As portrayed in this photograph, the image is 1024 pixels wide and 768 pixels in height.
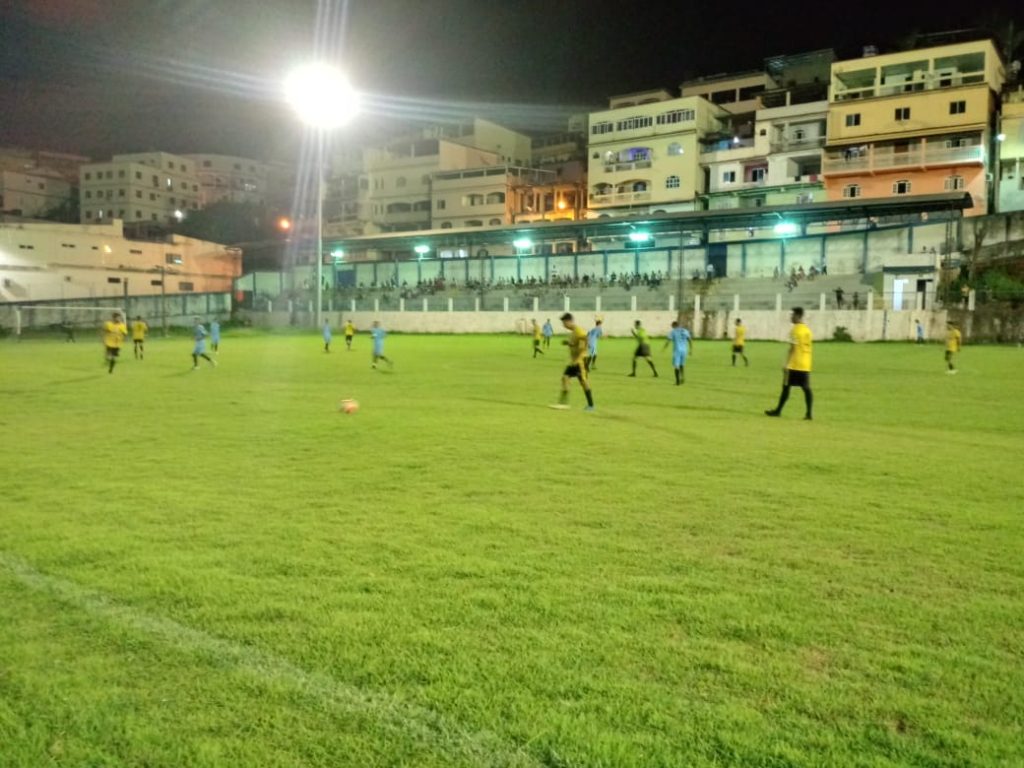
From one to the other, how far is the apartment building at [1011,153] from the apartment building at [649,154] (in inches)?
784

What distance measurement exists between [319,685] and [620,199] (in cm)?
6298

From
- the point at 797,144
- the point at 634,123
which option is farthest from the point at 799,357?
the point at 634,123

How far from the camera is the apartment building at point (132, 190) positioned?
76.5m

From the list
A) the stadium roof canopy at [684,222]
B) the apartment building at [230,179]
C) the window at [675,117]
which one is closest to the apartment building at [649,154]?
the window at [675,117]

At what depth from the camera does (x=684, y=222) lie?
5116 centimetres

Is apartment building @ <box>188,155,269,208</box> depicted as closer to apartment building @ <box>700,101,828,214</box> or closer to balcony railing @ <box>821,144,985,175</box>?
apartment building @ <box>700,101,828,214</box>

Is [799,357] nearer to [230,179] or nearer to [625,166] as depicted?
[625,166]

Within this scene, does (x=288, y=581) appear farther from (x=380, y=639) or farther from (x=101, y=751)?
(x=101, y=751)

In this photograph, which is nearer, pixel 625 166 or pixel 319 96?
pixel 319 96

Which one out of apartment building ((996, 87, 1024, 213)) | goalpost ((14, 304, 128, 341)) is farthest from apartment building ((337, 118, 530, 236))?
apartment building ((996, 87, 1024, 213))

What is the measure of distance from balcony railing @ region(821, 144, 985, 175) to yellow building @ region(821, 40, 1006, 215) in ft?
0.19

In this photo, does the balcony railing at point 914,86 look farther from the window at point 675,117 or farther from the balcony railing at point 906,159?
the window at point 675,117

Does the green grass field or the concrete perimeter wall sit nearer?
the green grass field

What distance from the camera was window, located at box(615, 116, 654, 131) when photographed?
62094 millimetres
